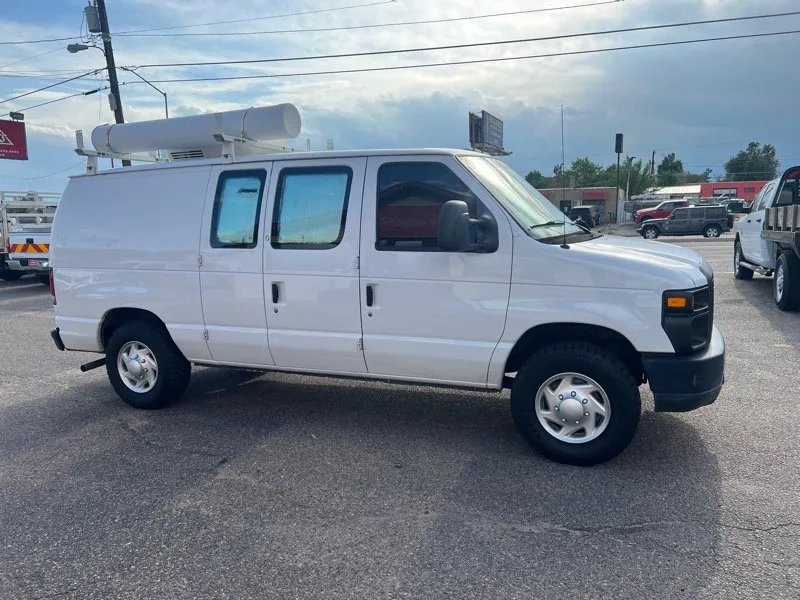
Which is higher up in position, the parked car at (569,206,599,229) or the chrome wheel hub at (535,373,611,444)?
the parked car at (569,206,599,229)

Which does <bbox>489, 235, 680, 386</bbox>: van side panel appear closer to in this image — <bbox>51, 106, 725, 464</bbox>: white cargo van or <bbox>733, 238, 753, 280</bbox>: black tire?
<bbox>51, 106, 725, 464</bbox>: white cargo van

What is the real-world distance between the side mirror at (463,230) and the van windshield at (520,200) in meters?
0.21

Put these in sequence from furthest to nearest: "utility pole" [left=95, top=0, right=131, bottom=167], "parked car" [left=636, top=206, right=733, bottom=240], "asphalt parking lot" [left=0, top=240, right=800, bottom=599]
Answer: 1. "parked car" [left=636, top=206, right=733, bottom=240]
2. "utility pole" [left=95, top=0, right=131, bottom=167]
3. "asphalt parking lot" [left=0, top=240, right=800, bottom=599]

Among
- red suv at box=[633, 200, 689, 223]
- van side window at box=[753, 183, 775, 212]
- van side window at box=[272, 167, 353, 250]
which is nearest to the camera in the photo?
van side window at box=[272, 167, 353, 250]

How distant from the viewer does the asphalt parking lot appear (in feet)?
10.1

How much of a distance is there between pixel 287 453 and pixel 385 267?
1529 mm

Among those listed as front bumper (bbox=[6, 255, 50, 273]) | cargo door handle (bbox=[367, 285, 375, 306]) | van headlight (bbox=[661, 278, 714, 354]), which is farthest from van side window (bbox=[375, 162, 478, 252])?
front bumper (bbox=[6, 255, 50, 273])

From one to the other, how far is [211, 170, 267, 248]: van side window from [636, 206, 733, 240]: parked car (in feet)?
101

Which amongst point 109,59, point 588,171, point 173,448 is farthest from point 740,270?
point 588,171

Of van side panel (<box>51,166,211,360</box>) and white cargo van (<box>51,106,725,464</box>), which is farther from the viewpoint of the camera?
van side panel (<box>51,166,211,360</box>)

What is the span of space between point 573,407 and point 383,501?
→ 1.40 meters

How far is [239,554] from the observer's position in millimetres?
3320

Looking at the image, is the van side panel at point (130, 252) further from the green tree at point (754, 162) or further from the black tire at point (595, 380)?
the green tree at point (754, 162)

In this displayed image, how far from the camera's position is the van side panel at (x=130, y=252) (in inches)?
210
